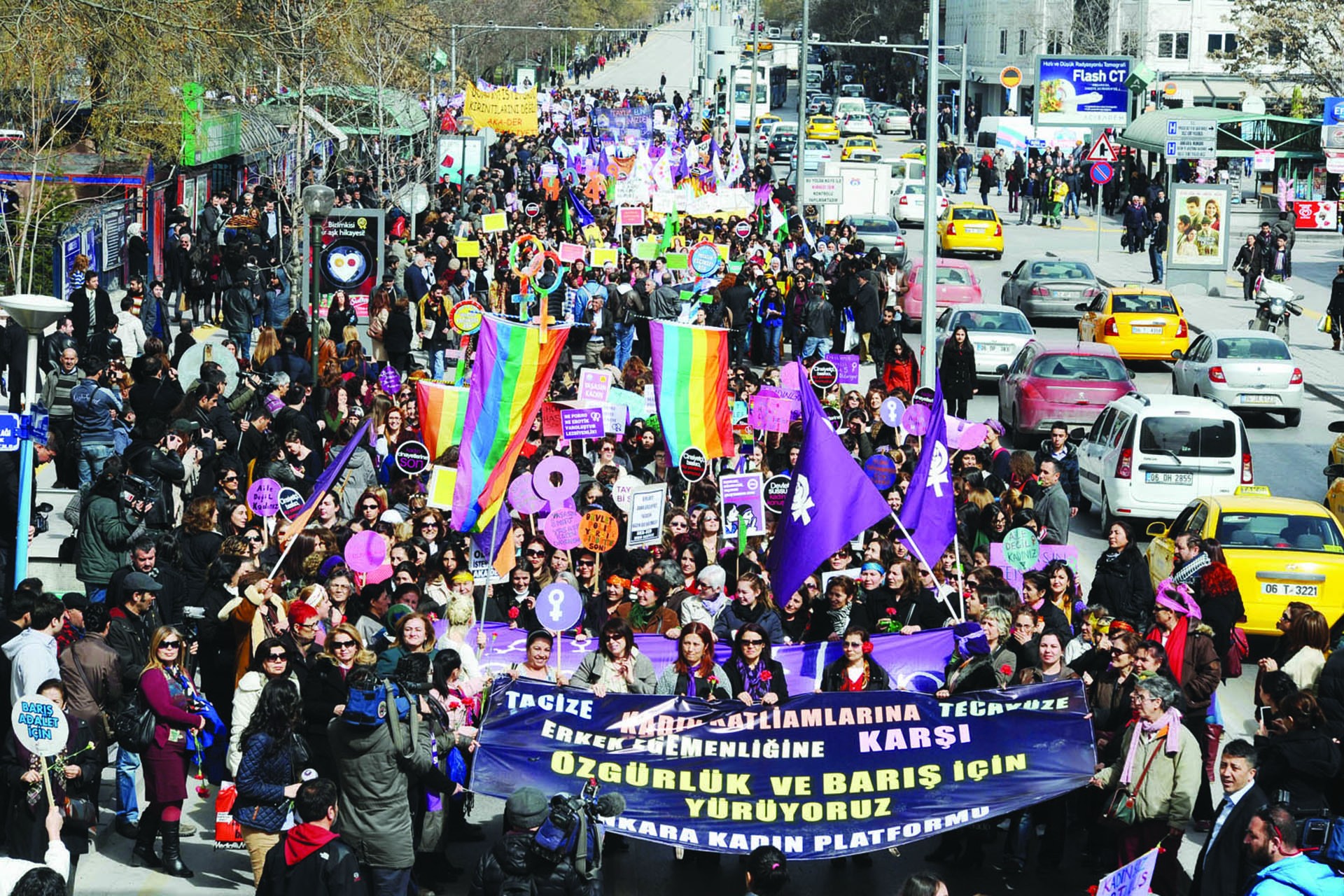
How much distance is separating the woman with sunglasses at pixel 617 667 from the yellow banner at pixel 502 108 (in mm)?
36998

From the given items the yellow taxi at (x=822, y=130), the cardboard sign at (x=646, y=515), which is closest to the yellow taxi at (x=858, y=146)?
the yellow taxi at (x=822, y=130)

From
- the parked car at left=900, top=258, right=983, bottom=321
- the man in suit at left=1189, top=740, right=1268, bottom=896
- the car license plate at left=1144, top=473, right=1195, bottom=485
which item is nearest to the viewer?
the man in suit at left=1189, top=740, right=1268, bottom=896

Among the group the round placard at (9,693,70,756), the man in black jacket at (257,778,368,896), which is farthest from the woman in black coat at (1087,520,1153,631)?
the round placard at (9,693,70,756)

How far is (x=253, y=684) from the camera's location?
10.5 meters

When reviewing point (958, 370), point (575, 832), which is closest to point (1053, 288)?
point (958, 370)

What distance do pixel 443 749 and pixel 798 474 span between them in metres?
3.45

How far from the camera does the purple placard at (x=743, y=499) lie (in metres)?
15.0

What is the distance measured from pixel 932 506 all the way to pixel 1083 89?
55.3m

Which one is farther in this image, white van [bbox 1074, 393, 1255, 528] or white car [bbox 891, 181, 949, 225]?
white car [bbox 891, 181, 949, 225]

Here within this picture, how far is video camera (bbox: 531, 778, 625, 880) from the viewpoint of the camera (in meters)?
8.30

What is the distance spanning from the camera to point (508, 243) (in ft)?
116

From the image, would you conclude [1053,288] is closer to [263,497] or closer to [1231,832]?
[263,497]

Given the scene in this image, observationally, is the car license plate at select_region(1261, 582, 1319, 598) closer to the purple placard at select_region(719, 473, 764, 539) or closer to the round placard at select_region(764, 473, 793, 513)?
the round placard at select_region(764, 473, 793, 513)

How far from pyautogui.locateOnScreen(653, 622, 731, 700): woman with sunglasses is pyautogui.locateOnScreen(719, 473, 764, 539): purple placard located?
4000 millimetres
